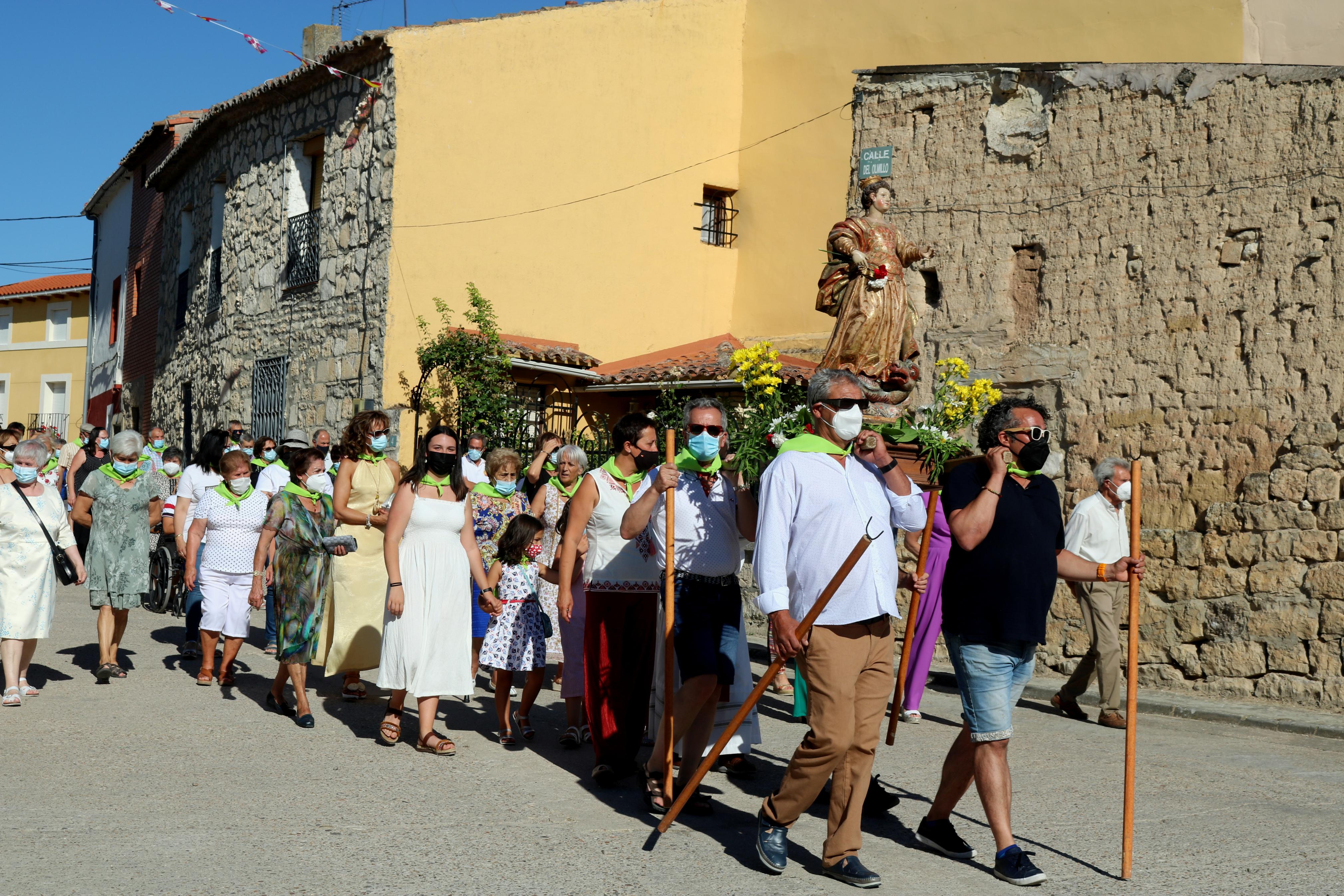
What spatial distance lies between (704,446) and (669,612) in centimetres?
80

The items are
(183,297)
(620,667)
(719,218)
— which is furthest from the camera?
(183,297)

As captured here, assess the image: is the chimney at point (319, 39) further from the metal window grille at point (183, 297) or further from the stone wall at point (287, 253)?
the metal window grille at point (183, 297)

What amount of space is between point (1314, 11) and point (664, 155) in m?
9.64

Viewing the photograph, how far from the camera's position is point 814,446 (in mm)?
5082

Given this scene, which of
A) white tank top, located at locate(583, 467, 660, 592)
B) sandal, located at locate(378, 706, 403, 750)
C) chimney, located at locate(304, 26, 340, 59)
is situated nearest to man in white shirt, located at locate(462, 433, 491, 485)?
sandal, located at locate(378, 706, 403, 750)

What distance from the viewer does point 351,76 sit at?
17.8 m

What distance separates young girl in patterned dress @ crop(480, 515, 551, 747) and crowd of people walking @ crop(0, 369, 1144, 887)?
0.02 m

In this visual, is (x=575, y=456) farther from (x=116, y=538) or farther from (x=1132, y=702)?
(x=1132, y=702)

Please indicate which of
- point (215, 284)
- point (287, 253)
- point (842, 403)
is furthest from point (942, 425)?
point (215, 284)

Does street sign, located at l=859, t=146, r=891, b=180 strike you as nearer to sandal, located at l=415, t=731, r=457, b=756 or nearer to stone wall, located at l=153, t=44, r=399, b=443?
stone wall, located at l=153, t=44, r=399, b=443

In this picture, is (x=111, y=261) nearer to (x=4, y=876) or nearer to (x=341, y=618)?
(x=341, y=618)

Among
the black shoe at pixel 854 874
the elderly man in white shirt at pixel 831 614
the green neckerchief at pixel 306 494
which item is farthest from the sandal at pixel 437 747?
the black shoe at pixel 854 874

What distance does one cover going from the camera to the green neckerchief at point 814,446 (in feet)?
16.6

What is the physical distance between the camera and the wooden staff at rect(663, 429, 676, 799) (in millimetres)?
5621
